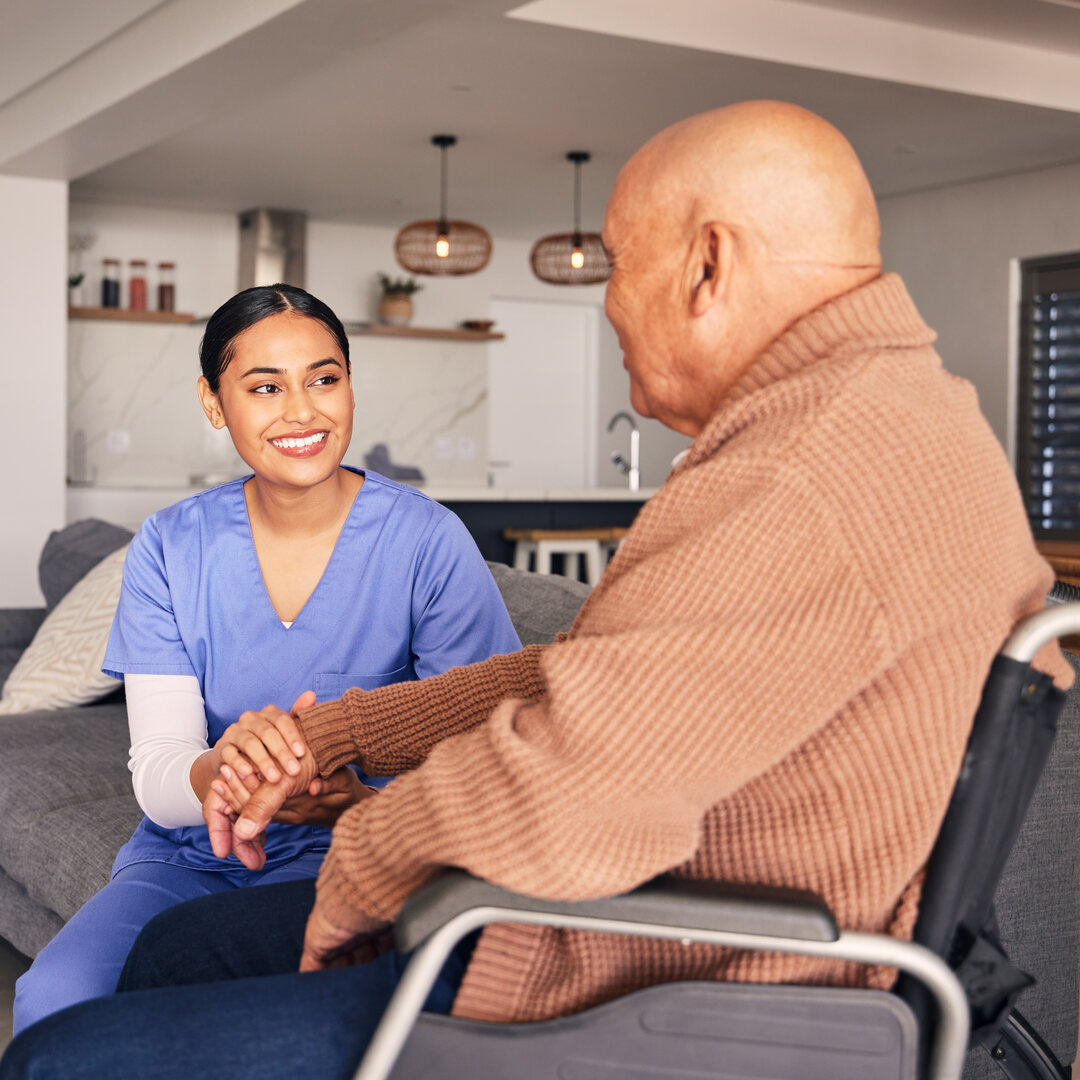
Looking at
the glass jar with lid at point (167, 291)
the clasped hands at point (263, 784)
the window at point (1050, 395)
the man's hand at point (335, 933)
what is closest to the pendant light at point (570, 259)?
the window at point (1050, 395)

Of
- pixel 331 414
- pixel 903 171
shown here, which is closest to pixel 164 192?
pixel 903 171

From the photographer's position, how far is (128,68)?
15.3 feet

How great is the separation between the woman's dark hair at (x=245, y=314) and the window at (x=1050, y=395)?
19.1 feet

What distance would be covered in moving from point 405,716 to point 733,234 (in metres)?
0.60

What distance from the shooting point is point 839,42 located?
4.84 meters

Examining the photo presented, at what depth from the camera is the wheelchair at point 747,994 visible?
840 millimetres

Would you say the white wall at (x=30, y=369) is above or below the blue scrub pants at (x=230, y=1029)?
above

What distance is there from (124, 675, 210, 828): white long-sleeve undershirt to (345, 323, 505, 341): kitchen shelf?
682 cm

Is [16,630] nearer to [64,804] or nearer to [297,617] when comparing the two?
[64,804]

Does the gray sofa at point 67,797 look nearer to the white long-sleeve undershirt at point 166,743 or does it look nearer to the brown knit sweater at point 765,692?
the white long-sleeve undershirt at point 166,743

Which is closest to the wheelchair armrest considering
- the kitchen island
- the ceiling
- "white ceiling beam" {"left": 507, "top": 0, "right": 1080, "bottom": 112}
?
the ceiling

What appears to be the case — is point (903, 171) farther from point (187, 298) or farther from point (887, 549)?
point (887, 549)

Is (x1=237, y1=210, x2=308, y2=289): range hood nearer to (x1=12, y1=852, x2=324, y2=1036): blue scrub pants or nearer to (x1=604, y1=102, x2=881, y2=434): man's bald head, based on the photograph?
(x1=12, y1=852, x2=324, y2=1036): blue scrub pants

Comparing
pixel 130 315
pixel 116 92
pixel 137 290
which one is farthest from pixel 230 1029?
pixel 137 290
